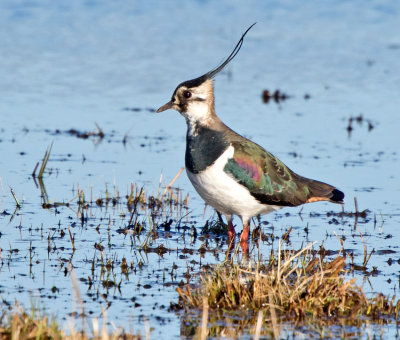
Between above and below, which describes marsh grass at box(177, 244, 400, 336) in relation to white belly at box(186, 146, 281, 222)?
below

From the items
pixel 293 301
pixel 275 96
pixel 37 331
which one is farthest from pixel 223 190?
pixel 275 96

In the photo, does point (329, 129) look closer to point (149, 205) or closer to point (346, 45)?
point (149, 205)

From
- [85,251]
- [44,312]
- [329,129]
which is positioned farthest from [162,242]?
[329,129]

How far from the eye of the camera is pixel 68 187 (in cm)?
1003

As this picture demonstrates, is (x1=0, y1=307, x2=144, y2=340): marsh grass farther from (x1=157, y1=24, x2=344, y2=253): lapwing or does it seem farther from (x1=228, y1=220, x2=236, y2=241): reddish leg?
(x1=228, y1=220, x2=236, y2=241): reddish leg

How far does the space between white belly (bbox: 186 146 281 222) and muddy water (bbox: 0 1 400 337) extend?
0.49 m

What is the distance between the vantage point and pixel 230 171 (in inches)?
303

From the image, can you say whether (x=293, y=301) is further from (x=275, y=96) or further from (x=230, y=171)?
(x=275, y=96)

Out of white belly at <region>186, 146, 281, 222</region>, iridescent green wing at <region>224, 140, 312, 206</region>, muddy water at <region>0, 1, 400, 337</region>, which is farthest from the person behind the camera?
iridescent green wing at <region>224, 140, 312, 206</region>

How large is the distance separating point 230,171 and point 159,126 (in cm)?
560

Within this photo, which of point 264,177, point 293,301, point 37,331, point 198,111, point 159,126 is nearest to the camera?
point 37,331

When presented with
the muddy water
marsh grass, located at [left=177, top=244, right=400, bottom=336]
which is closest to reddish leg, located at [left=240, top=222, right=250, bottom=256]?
the muddy water

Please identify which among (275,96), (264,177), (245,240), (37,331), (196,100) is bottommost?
(37,331)

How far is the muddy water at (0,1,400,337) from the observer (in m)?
7.26
